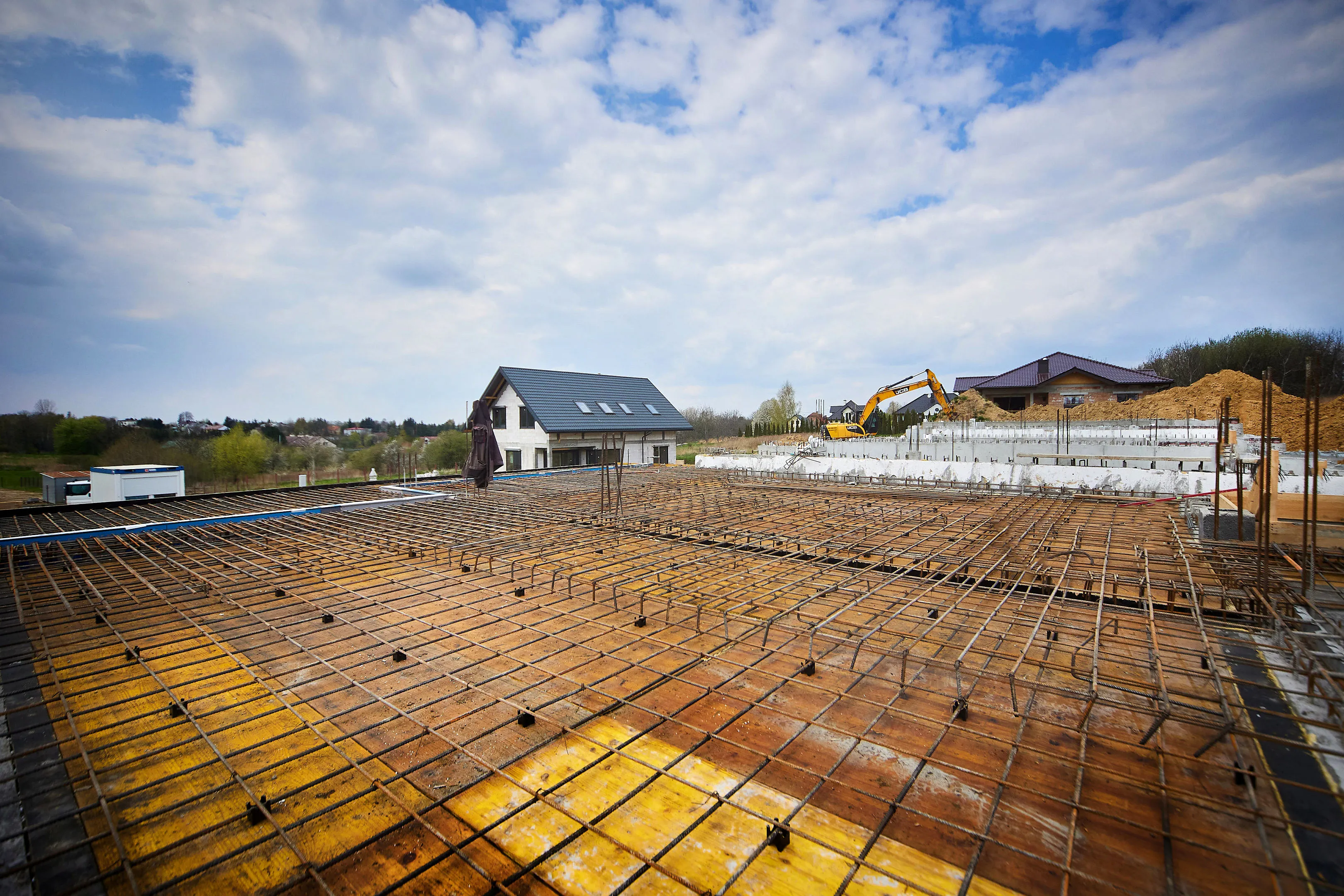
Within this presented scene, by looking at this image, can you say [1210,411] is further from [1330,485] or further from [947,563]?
[947,563]

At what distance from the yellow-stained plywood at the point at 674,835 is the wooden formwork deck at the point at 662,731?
0.01 meters

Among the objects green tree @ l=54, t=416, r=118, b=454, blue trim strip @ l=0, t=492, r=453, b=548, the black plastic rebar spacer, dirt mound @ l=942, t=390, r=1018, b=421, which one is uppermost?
dirt mound @ l=942, t=390, r=1018, b=421

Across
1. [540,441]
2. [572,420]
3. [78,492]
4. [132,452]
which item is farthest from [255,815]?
[132,452]

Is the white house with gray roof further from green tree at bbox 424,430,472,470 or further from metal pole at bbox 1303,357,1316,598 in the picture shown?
metal pole at bbox 1303,357,1316,598

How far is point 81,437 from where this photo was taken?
53.4 feet

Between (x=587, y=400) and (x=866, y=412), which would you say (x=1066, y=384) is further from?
(x=587, y=400)

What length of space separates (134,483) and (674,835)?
12113 millimetres

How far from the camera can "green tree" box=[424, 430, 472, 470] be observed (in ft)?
74.3

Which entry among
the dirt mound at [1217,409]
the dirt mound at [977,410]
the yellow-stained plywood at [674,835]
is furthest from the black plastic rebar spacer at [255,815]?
the dirt mound at [977,410]

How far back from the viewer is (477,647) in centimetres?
378

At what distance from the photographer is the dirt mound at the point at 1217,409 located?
48.9 ft

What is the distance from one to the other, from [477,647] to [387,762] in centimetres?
125

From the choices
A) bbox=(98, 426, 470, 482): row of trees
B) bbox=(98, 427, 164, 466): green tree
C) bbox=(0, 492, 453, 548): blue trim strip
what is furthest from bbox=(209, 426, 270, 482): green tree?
bbox=(0, 492, 453, 548): blue trim strip

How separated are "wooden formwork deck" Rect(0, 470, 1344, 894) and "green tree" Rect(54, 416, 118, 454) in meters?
15.4
